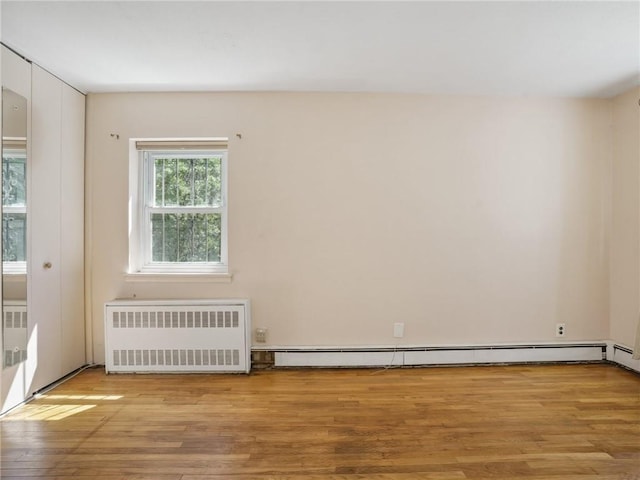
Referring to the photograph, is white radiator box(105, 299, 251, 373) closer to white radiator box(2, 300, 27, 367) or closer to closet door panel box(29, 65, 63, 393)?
closet door panel box(29, 65, 63, 393)

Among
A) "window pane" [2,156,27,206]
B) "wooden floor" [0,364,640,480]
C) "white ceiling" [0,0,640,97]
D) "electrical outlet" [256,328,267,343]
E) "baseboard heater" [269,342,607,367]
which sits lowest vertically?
"wooden floor" [0,364,640,480]

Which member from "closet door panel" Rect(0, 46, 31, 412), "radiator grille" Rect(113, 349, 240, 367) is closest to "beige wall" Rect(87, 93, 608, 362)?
"radiator grille" Rect(113, 349, 240, 367)

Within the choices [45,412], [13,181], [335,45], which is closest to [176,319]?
[45,412]

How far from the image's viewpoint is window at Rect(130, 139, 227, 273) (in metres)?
3.17

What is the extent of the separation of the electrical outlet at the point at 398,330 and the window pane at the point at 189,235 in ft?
5.80

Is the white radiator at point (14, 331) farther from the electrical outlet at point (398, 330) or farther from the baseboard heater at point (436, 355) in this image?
the electrical outlet at point (398, 330)

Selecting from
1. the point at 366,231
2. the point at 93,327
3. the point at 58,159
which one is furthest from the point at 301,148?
the point at 93,327

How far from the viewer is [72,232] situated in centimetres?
289

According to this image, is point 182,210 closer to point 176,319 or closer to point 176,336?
point 176,319

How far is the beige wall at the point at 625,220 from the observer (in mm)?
2922

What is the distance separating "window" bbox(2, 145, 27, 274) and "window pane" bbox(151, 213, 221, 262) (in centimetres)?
98

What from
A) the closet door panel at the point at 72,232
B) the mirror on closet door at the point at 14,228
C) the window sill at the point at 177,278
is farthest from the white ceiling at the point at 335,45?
the window sill at the point at 177,278

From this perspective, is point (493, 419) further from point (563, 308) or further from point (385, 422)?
point (563, 308)

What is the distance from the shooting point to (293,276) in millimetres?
3059
